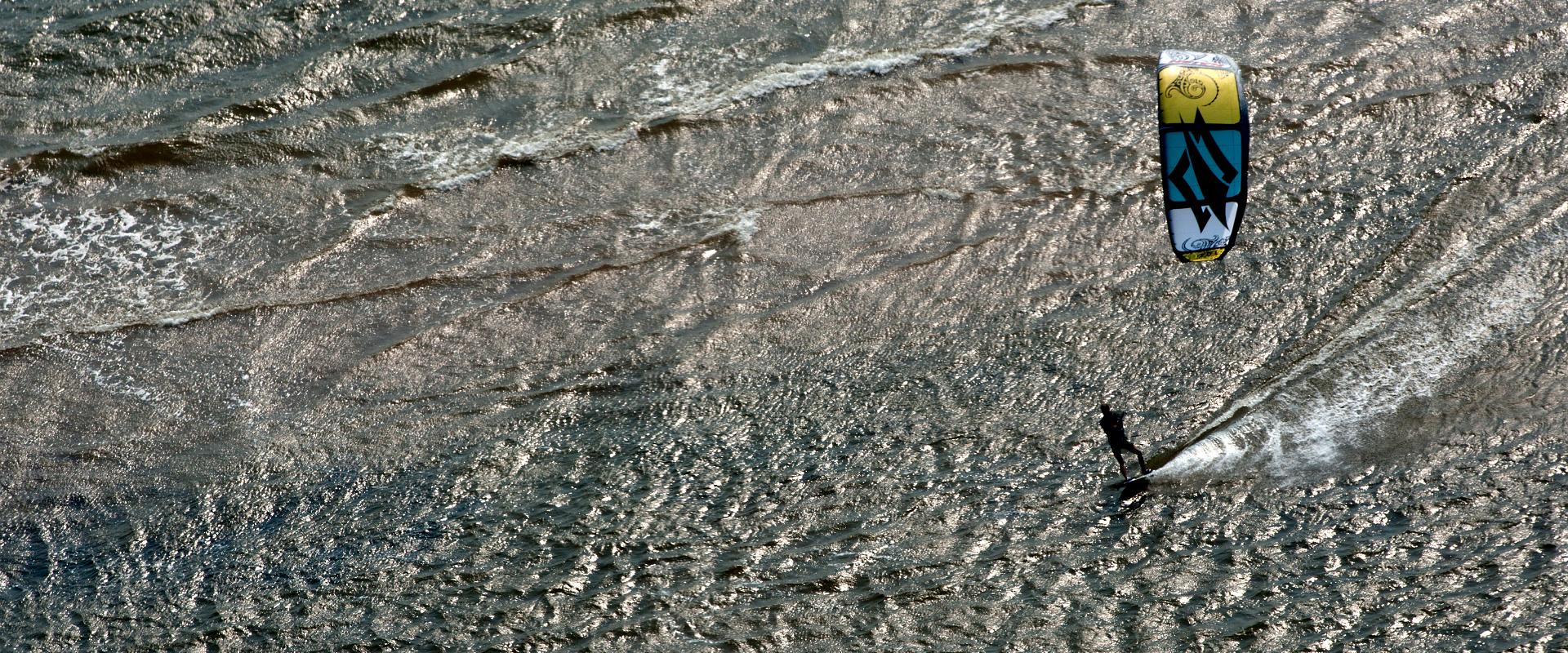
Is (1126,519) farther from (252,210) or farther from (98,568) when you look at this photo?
(252,210)

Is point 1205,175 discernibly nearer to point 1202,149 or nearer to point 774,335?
point 1202,149

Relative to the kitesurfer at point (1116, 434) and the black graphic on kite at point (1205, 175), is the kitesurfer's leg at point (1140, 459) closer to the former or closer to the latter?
the kitesurfer at point (1116, 434)

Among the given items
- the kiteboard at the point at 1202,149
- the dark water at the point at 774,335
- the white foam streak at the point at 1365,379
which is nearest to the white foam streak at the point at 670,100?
the dark water at the point at 774,335

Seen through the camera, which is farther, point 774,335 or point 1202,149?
point 774,335

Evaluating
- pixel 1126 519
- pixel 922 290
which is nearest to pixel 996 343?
pixel 922 290

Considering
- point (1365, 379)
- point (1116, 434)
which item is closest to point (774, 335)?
point (1116, 434)
